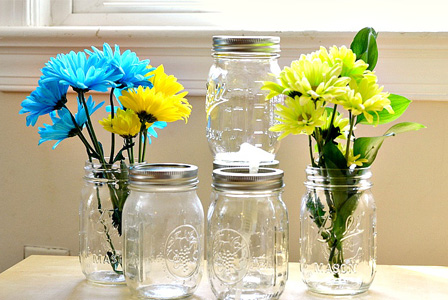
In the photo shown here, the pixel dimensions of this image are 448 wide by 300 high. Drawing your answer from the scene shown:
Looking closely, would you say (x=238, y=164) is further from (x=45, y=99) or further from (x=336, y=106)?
(x=45, y=99)

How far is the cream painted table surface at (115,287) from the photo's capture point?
0.97m

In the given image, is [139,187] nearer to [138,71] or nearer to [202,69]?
[138,71]

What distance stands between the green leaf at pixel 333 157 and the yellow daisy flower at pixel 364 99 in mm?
60

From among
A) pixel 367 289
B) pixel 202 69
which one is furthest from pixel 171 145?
pixel 367 289

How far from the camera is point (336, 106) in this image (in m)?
0.93

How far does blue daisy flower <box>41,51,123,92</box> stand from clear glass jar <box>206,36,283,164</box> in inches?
7.3

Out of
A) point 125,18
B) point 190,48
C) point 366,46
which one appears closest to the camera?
point 366,46

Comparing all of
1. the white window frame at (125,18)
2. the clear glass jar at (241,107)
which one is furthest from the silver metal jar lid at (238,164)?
the white window frame at (125,18)

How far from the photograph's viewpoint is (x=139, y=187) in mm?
924

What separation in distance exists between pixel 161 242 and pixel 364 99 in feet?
1.14

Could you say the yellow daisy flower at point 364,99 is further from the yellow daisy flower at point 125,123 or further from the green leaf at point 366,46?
the yellow daisy flower at point 125,123

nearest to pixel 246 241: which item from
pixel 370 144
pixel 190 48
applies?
pixel 370 144

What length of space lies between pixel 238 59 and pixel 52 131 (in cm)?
32

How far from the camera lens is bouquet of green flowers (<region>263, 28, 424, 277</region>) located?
2.92 feet
